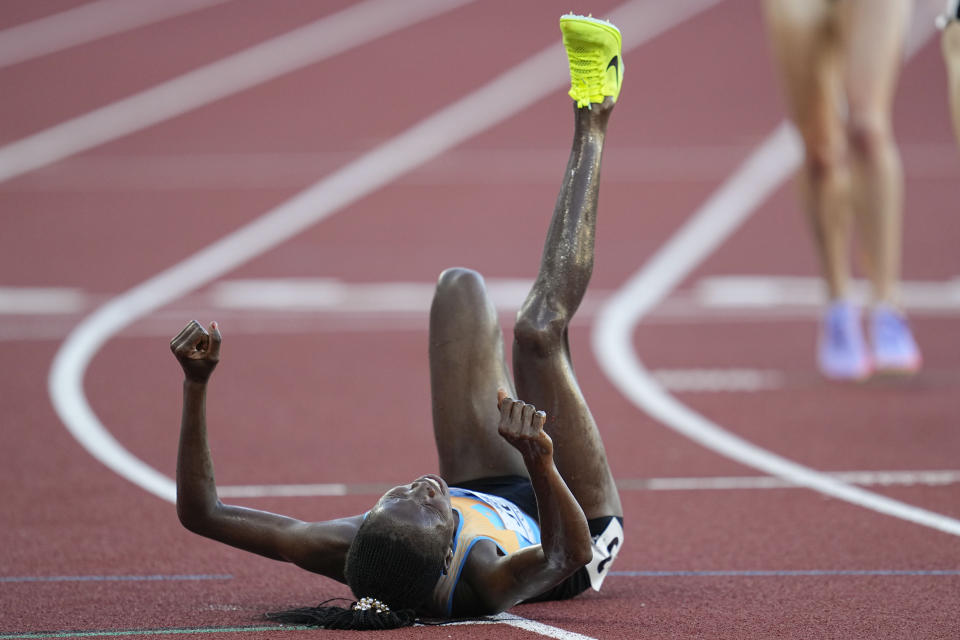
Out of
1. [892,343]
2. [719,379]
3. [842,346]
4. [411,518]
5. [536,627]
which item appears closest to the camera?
[411,518]

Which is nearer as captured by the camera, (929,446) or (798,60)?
(929,446)

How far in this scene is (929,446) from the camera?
5.81 meters

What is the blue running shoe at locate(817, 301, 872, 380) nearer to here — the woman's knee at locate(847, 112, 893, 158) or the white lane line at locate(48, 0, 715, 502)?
the woman's knee at locate(847, 112, 893, 158)

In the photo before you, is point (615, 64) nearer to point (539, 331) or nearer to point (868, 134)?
point (539, 331)

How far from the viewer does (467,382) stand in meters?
4.37

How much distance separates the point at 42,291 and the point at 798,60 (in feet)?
14.3

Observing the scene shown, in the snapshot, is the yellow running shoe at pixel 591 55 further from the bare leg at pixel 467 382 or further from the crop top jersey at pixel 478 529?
the crop top jersey at pixel 478 529

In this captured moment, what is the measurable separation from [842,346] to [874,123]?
0.96 metres

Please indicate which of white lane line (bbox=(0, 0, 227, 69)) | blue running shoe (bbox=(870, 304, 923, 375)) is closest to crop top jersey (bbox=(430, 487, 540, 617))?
blue running shoe (bbox=(870, 304, 923, 375))

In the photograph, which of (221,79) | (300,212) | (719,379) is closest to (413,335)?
(719,379)

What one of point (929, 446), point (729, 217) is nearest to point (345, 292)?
point (729, 217)

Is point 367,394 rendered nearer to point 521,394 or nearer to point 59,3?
point 521,394

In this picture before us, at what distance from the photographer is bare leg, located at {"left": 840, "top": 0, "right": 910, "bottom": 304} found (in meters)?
6.54

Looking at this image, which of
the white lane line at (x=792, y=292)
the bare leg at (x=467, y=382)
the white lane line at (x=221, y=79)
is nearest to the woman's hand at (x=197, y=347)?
the bare leg at (x=467, y=382)
